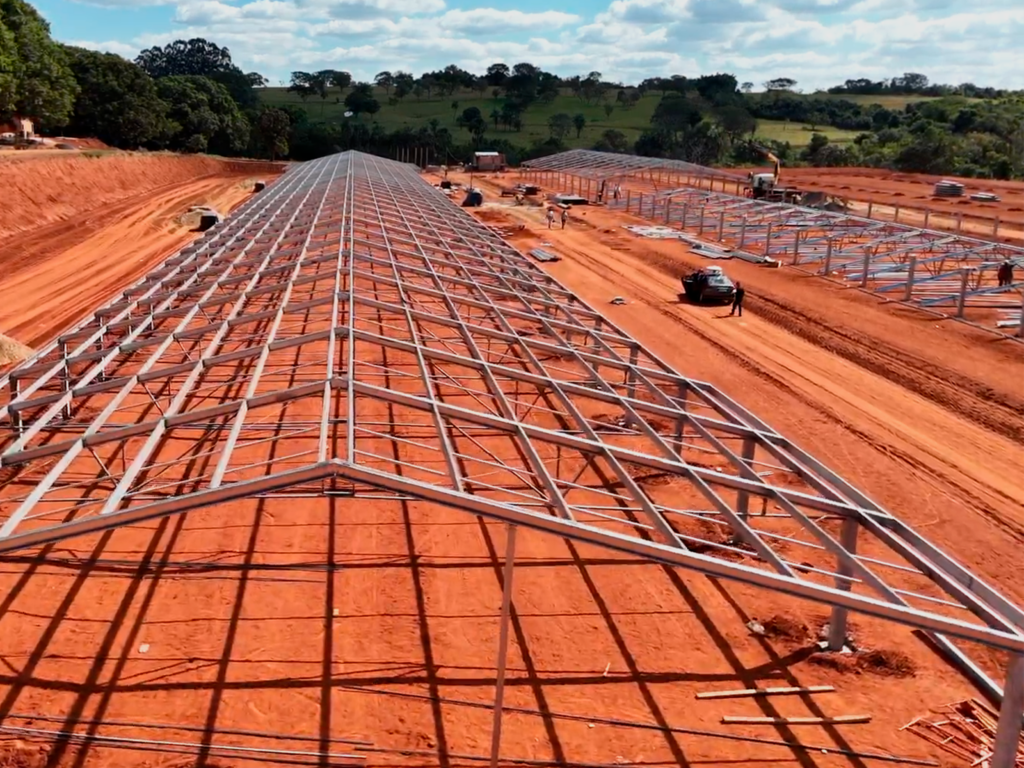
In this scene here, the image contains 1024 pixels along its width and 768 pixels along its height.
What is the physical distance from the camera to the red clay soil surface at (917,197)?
5734cm

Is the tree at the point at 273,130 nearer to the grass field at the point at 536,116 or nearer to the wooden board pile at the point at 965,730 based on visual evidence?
the grass field at the point at 536,116

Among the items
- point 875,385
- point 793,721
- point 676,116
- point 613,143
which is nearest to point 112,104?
point 613,143

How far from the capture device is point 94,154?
6812 centimetres

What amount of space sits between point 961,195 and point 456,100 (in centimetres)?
13076

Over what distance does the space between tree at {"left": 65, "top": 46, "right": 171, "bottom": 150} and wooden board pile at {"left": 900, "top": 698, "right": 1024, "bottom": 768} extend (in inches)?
3636

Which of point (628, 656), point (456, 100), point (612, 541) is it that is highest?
point (456, 100)

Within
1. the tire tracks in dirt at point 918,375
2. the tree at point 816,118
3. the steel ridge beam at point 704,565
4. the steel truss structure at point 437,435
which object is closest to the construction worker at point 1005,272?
the tire tracks in dirt at point 918,375

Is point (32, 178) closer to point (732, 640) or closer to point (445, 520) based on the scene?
point (445, 520)

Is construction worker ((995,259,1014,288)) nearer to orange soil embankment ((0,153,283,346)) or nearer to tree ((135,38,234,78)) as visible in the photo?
orange soil embankment ((0,153,283,346))

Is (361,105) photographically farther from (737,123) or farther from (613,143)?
(737,123)

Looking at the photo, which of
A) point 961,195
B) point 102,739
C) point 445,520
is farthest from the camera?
point 961,195

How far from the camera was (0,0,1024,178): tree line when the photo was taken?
2931 inches

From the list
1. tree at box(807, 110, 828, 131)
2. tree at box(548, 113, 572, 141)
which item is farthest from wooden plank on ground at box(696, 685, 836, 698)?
tree at box(807, 110, 828, 131)

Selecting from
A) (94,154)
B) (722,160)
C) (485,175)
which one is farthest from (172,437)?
(722,160)
